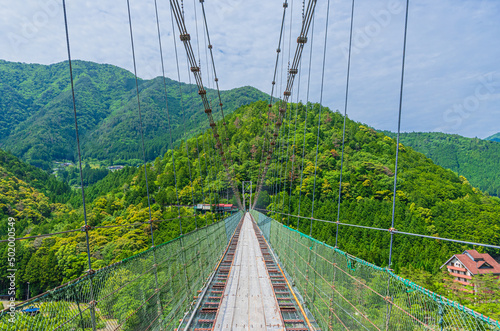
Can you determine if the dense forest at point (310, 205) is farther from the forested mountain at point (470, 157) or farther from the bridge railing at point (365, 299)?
the bridge railing at point (365, 299)

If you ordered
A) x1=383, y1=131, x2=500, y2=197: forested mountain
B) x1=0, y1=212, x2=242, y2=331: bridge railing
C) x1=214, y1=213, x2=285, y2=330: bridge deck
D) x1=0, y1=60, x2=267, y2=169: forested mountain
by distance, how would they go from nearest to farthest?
x1=0, y1=212, x2=242, y2=331: bridge railing → x1=214, y1=213, x2=285, y2=330: bridge deck → x1=383, y1=131, x2=500, y2=197: forested mountain → x1=0, y1=60, x2=267, y2=169: forested mountain

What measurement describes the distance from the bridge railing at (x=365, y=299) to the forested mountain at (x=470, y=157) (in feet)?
223

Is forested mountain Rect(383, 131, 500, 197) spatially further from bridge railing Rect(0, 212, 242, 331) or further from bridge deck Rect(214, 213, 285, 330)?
bridge railing Rect(0, 212, 242, 331)

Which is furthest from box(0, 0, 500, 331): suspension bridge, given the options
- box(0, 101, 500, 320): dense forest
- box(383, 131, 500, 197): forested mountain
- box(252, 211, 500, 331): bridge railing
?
box(383, 131, 500, 197): forested mountain

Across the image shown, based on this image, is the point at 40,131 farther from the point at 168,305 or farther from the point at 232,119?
the point at 168,305

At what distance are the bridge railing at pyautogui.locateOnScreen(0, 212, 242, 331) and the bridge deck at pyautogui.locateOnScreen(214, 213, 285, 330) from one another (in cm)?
59

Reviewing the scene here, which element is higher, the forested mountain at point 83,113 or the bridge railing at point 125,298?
the forested mountain at point 83,113

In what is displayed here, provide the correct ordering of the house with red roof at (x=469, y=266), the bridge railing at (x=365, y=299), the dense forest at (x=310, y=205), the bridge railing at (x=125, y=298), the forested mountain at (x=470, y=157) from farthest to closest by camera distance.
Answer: the forested mountain at (x=470, y=157), the dense forest at (x=310, y=205), the house with red roof at (x=469, y=266), the bridge railing at (x=125, y=298), the bridge railing at (x=365, y=299)

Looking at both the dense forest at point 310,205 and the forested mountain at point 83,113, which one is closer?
the dense forest at point 310,205

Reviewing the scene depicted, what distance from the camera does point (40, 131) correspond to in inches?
3056

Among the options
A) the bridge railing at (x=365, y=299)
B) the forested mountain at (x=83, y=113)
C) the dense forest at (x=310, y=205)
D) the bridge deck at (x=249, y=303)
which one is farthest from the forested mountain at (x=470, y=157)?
the bridge railing at (x=365, y=299)

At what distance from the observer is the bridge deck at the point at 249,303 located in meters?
3.70

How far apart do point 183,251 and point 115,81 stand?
121 meters

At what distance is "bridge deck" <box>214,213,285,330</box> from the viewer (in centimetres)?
370
